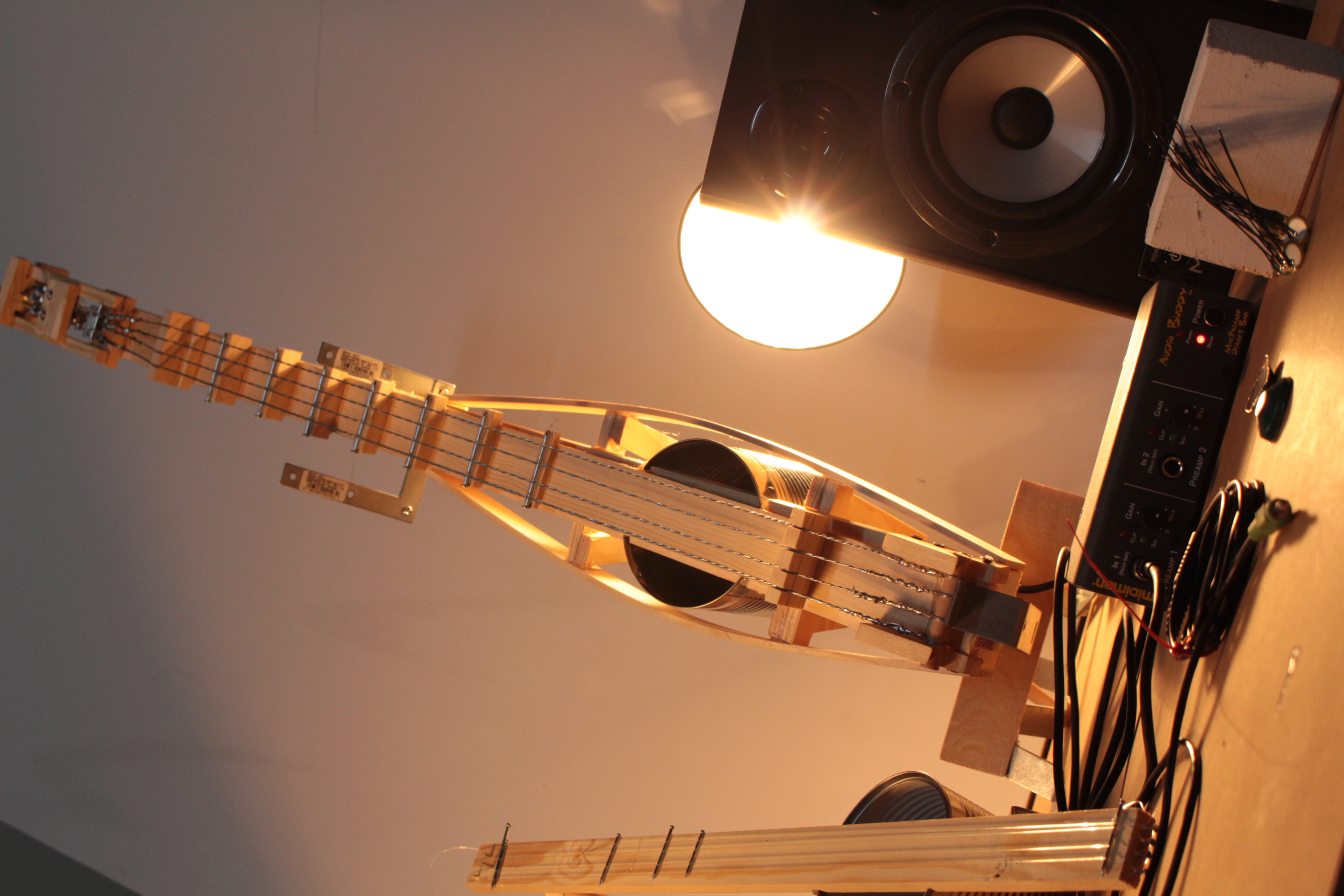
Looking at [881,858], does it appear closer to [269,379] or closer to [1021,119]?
[1021,119]

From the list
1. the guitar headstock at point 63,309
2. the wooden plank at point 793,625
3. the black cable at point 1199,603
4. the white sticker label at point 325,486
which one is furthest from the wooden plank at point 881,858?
the guitar headstock at point 63,309

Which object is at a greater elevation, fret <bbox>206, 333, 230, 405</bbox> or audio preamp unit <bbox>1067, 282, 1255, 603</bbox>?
audio preamp unit <bbox>1067, 282, 1255, 603</bbox>

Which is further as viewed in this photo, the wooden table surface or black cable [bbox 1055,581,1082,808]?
black cable [bbox 1055,581,1082,808]

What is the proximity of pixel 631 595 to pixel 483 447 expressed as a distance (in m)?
0.20

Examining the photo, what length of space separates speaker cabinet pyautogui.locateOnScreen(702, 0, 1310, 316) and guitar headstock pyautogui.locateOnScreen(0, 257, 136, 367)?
2.20 ft

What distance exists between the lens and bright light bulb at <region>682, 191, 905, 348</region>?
100 cm

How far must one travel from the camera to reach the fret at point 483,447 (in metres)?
0.83

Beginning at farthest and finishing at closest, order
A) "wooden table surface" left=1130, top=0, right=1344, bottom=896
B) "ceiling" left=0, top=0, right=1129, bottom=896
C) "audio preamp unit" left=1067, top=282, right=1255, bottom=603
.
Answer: "ceiling" left=0, top=0, right=1129, bottom=896 → "audio preamp unit" left=1067, top=282, right=1255, bottom=603 → "wooden table surface" left=1130, top=0, right=1344, bottom=896

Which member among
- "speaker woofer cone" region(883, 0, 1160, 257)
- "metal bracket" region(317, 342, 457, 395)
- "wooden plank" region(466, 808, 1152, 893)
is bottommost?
"wooden plank" region(466, 808, 1152, 893)

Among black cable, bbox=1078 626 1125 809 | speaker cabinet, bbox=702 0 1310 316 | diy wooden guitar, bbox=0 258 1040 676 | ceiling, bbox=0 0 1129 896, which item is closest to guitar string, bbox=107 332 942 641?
diy wooden guitar, bbox=0 258 1040 676

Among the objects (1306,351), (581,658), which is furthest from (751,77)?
(581,658)

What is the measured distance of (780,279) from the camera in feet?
3.34

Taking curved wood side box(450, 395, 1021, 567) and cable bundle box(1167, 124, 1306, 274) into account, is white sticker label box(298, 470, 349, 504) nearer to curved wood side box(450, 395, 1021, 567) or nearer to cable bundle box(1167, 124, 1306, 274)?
curved wood side box(450, 395, 1021, 567)

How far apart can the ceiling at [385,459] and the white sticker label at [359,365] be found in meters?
0.41
